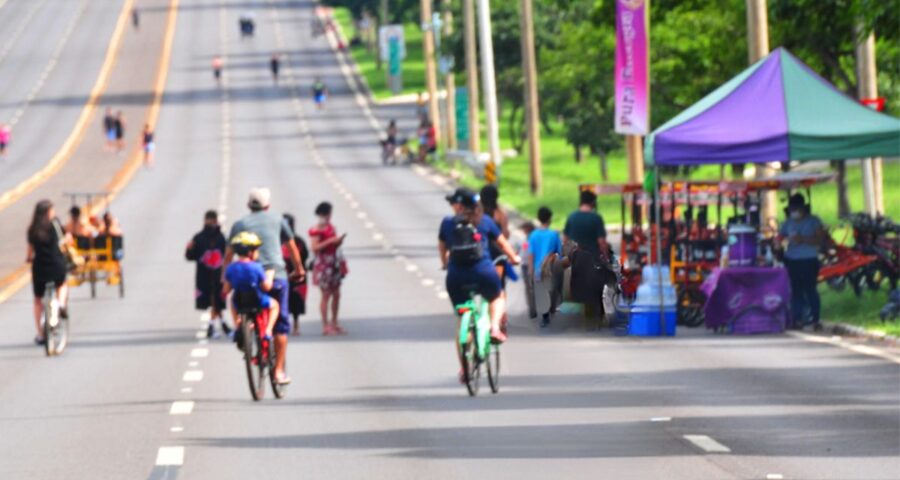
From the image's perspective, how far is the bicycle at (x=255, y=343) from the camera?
1858 centimetres

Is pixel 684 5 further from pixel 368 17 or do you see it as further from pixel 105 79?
pixel 368 17

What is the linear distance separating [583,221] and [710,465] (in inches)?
115

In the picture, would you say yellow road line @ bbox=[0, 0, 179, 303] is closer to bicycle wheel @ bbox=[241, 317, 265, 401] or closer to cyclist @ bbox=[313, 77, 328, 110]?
cyclist @ bbox=[313, 77, 328, 110]

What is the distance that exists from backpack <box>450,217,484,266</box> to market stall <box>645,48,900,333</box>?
6369mm

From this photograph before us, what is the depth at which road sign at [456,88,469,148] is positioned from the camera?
70250 millimetres

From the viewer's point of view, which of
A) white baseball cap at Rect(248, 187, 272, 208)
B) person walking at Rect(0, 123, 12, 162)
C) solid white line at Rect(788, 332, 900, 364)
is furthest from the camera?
person walking at Rect(0, 123, 12, 162)

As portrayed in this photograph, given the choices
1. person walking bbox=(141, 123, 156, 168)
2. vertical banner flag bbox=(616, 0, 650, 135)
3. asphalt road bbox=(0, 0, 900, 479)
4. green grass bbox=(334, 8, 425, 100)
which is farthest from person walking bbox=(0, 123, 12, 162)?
vertical banner flag bbox=(616, 0, 650, 135)

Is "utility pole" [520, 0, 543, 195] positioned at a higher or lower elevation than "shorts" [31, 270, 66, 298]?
higher

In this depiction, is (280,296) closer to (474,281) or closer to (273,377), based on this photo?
(273,377)

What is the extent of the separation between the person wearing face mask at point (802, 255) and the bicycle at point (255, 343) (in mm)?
7945

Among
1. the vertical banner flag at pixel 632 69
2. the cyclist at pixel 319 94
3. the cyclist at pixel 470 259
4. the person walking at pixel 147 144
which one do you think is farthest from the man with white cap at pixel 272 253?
the cyclist at pixel 319 94

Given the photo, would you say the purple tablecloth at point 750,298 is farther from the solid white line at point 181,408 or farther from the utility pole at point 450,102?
the utility pole at point 450,102

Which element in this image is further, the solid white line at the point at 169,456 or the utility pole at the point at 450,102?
the utility pole at the point at 450,102

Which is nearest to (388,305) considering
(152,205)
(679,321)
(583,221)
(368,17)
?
(679,321)
